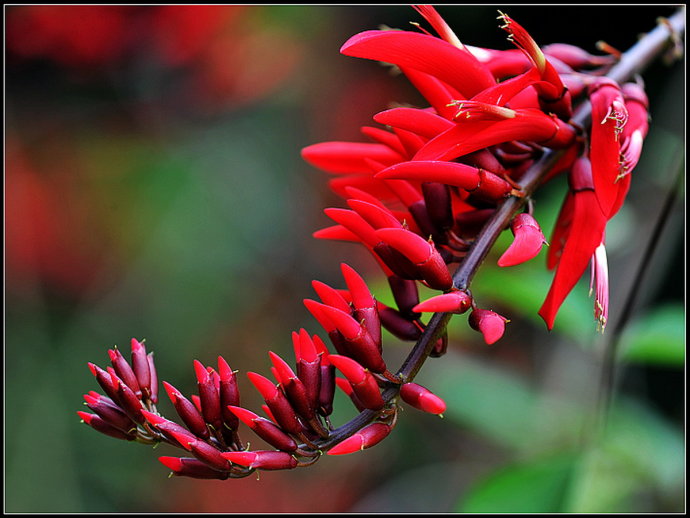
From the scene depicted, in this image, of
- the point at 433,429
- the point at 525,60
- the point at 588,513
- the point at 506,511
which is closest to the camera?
the point at 525,60

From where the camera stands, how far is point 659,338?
0.94 m

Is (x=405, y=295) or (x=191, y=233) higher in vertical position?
(x=405, y=295)

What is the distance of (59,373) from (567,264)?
4.33ft

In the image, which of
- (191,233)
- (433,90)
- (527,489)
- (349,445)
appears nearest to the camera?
(349,445)

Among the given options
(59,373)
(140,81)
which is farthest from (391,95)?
(59,373)

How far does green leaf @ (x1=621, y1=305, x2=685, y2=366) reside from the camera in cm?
92

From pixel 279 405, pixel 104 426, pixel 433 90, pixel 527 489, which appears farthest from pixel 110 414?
pixel 527 489

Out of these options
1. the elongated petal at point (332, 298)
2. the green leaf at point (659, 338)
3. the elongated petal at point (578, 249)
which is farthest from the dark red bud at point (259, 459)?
the green leaf at point (659, 338)

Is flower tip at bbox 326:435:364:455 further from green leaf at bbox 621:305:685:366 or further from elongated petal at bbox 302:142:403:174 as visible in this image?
green leaf at bbox 621:305:685:366

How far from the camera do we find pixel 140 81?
1679 millimetres

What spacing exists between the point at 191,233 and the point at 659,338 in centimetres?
107

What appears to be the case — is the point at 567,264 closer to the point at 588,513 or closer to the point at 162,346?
the point at 588,513

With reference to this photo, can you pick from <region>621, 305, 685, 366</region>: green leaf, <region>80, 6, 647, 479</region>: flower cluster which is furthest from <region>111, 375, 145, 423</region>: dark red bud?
<region>621, 305, 685, 366</region>: green leaf

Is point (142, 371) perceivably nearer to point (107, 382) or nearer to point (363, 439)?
point (107, 382)
